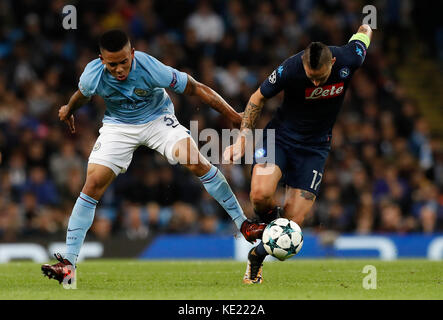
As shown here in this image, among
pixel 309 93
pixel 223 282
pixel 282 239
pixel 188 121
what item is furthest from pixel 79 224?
pixel 188 121

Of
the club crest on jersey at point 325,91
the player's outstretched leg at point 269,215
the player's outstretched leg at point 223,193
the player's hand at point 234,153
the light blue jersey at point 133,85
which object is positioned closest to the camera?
the player's hand at point 234,153

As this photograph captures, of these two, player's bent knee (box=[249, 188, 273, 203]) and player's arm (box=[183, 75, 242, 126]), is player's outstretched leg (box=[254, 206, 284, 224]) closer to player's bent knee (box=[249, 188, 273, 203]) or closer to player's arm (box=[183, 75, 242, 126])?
player's bent knee (box=[249, 188, 273, 203])

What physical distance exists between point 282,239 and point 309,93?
154 centimetres

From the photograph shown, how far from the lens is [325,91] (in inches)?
328

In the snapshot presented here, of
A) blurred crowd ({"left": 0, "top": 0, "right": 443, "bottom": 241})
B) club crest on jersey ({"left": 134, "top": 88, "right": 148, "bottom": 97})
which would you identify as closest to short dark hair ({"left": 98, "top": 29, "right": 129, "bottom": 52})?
club crest on jersey ({"left": 134, "top": 88, "right": 148, "bottom": 97})

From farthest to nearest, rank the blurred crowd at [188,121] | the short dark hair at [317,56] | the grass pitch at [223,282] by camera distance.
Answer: the blurred crowd at [188,121] → the short dark hair at [317,56] → the grass pitch at [223,282]

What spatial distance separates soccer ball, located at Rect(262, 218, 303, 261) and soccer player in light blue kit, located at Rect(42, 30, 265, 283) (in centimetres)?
25

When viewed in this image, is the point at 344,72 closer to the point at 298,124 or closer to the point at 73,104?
the point at 298,124

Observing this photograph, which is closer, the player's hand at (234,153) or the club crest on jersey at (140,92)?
the player's hand at (234,153)

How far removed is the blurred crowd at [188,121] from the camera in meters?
14.4

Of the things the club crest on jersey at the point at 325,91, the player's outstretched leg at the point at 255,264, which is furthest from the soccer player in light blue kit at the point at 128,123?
the club crest on jersey at the point at 325,91

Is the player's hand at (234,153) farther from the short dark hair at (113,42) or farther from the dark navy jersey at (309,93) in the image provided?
the short dark hair at (113,42)
